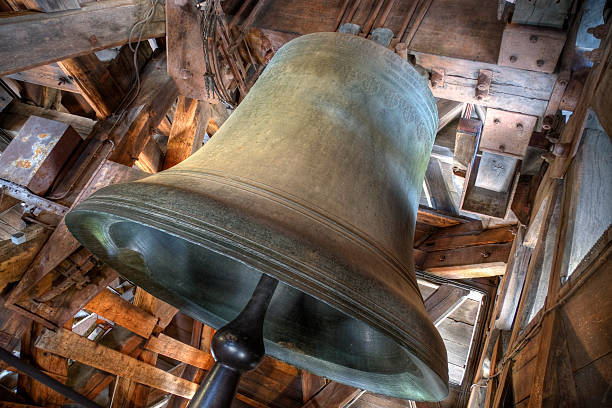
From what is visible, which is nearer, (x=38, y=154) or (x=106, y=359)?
(x=38, y=154)

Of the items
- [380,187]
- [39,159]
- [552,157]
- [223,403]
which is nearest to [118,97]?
[39,159]

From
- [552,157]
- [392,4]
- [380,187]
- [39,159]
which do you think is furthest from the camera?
[392,4]

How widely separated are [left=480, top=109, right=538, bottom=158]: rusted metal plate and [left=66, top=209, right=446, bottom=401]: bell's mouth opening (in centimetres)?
135

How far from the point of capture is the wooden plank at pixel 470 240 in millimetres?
4106

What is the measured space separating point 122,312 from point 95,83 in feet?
5.45

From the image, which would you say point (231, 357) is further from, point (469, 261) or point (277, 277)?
point (469, 261)

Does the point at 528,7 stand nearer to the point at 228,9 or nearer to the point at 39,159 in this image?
the point at 228,9

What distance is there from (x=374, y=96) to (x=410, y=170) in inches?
12.2

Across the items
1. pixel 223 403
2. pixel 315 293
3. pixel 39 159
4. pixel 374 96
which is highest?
pixel 374 96

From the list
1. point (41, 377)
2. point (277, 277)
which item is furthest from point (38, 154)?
point (277, 277)

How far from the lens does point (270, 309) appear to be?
192 cm

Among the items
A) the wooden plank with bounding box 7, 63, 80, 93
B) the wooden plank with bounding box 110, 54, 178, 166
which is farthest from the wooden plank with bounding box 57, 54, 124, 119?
the wooden plank with bounding box 7, 63, 80, 93

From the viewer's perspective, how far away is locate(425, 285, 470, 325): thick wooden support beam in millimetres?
4695

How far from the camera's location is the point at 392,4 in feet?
7.88
